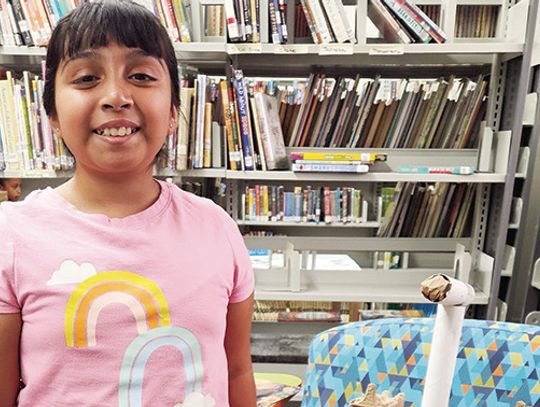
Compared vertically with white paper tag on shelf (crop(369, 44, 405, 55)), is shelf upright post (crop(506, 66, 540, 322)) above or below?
below

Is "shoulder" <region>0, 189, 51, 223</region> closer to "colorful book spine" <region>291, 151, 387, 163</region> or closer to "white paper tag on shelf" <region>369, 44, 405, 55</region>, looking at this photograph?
"colorful book spine" <region>291, 151, 387, 163</region>

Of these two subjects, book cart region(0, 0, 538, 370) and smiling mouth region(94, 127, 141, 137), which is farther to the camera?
book cart region(0, 0, 538, 370)

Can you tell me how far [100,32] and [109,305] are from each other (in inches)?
14.4

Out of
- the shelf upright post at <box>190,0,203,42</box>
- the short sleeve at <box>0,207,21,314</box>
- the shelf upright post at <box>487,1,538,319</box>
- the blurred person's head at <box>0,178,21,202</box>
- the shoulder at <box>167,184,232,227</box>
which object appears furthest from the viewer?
the blurred person's head at <box>0,178,21,202</box>

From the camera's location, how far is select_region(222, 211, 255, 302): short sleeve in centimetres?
68

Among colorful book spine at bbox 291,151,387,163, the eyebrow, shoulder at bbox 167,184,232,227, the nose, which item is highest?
the eyebrow

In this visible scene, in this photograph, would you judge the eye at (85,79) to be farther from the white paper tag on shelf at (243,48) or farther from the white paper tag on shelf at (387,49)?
the white paper tag on shelf at (387,49)

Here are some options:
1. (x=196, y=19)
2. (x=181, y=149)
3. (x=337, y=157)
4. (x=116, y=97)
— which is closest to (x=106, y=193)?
(x=116, y=97)

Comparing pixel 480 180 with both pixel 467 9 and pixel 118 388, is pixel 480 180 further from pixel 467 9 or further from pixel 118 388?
pixel 118 388

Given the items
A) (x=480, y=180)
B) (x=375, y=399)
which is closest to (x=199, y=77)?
(x=480, y=180)

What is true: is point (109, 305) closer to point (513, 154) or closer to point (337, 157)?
point (337, 157)

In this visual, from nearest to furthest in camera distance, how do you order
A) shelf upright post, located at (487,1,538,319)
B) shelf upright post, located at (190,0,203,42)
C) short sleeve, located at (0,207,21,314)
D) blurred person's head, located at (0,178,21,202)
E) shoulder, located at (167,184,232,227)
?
1. short sleeve, located at (0,207,21,314)
2. shoulder, located at (167,184,232,227)
3. shelf upright post, located at (487,1,538,319)
4. shelf upright post, located at (190,0,203,42)
5. blurred person's head, located at (0,178,21,202)

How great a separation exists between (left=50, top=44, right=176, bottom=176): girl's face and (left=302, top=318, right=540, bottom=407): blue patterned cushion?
531 millimetres

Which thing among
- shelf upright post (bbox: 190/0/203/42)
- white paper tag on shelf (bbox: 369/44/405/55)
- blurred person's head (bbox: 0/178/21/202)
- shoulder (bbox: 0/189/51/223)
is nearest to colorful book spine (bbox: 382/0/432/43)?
white paper tag on shelf (bbox: 369/44/405/55)
